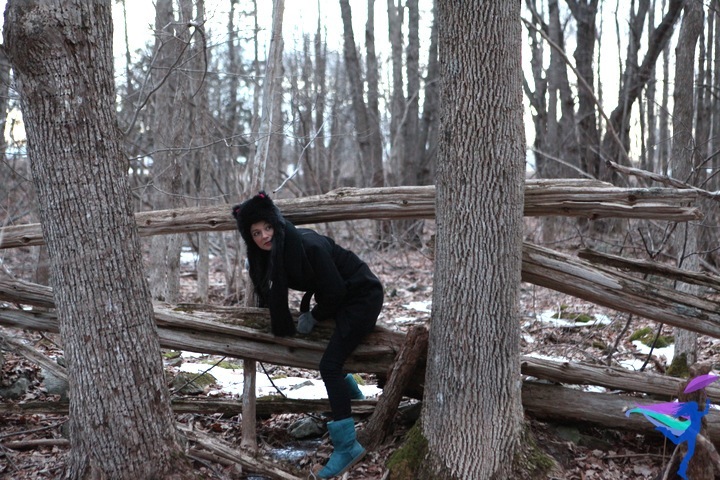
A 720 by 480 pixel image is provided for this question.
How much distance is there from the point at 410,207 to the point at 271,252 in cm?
111

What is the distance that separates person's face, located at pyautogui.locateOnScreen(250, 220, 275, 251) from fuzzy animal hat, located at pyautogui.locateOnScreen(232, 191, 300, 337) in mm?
28

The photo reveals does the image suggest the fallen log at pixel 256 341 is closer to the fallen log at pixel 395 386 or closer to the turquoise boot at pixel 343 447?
the fallen log at pixel 395 386

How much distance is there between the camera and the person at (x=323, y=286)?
451 cm

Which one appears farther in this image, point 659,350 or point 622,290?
point 659,350

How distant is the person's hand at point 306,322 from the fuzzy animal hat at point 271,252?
0.11 meters

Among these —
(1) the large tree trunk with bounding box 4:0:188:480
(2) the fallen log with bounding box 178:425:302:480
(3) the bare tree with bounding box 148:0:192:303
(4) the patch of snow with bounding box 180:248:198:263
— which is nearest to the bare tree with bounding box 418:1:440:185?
(4) the patch of snow with bounding box 180:248:198:263

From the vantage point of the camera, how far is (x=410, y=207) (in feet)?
16.1

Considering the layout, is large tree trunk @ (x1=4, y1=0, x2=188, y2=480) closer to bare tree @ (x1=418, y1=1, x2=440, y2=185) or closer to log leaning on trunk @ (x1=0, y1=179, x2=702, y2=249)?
log leaning on trunk @ (x1=0, y1=179, x2=702, y2=249)

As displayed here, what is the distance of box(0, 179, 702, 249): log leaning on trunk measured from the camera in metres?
4.46

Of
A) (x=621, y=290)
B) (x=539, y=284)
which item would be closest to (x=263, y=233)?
(x=539, y=284)

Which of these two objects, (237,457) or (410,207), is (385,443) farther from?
(410,207)

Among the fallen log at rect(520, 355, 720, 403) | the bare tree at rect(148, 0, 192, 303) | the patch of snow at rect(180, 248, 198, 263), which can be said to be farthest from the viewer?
the patch of snow at rect(180, 248, 198, 263)

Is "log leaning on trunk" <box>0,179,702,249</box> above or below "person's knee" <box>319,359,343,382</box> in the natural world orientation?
above

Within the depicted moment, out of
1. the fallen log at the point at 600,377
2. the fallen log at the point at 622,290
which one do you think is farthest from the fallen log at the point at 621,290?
the fallen log at the point at 600,377
